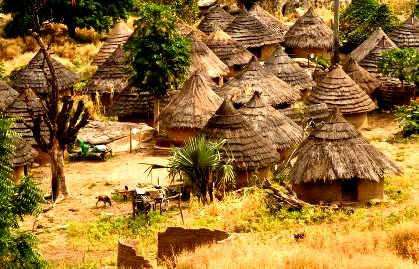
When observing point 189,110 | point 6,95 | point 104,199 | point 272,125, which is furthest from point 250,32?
point 104,199

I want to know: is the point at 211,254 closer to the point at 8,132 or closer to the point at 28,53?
the point at 8,132

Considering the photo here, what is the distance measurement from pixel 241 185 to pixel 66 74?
14.0 metres

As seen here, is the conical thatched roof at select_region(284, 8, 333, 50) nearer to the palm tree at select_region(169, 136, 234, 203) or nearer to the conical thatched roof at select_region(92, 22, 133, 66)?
the conical thatched roof at select_region(92, 22, 133, 66)

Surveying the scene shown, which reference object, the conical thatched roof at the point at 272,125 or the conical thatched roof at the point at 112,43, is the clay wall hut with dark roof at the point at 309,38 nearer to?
the conical thatched roof at the point at 112,43

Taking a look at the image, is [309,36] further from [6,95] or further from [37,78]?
[6,95]

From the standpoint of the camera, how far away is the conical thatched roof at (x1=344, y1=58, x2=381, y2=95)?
102 ft

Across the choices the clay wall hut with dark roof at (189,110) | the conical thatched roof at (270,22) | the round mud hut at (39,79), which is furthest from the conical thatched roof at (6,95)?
the conical thatched roof at (270,22)

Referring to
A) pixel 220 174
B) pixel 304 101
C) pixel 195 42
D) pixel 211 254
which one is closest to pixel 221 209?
pixel 220 174

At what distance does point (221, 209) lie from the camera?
737 inches

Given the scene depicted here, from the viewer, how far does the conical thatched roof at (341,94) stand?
28688 millimetres

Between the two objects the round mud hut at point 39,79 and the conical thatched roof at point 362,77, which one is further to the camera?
the round mud hut at point 39,79

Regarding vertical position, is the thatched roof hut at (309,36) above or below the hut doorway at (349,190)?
above

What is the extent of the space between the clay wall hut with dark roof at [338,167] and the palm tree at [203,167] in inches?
71.1

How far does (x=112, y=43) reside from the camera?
1455 inches
